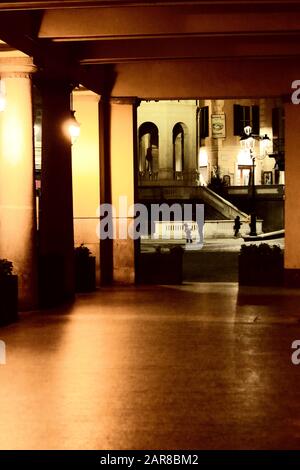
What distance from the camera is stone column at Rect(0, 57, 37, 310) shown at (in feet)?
40.7

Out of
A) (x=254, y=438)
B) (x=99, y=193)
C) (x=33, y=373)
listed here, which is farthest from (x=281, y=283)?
(x=254, y=438)

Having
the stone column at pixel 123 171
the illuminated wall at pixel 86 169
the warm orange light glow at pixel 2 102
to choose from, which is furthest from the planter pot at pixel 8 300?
the stone column at pixel 123 171

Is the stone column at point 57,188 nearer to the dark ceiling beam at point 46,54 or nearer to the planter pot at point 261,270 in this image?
the dark ceiling beam at point 46,54

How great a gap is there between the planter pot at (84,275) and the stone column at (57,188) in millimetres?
926

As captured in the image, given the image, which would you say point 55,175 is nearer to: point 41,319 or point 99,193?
point 99,193

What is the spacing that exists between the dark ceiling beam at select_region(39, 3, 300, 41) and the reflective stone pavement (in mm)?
4448

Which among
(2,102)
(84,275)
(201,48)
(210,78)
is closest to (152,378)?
(2,102)

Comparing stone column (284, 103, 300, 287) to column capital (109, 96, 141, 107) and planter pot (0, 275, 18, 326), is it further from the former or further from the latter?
planter pot (0, 275, 18, 326)

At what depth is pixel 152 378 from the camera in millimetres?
8195

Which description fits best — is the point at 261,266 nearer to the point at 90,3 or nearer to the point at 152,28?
the point at 152,28

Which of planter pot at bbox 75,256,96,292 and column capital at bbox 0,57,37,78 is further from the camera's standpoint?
planter pot at bbox 75,256,96,292

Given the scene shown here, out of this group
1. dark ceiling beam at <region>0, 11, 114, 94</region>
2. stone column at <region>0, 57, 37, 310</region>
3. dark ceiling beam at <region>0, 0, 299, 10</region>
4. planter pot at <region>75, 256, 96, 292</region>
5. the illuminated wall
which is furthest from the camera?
the illuminated wall

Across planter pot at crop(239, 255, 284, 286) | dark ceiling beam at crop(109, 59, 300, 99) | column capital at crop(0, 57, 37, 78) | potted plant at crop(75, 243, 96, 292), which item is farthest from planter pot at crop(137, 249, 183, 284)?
column capital at crop(0, 57, 37, 78)

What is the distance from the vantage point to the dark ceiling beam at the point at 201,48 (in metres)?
13.5
